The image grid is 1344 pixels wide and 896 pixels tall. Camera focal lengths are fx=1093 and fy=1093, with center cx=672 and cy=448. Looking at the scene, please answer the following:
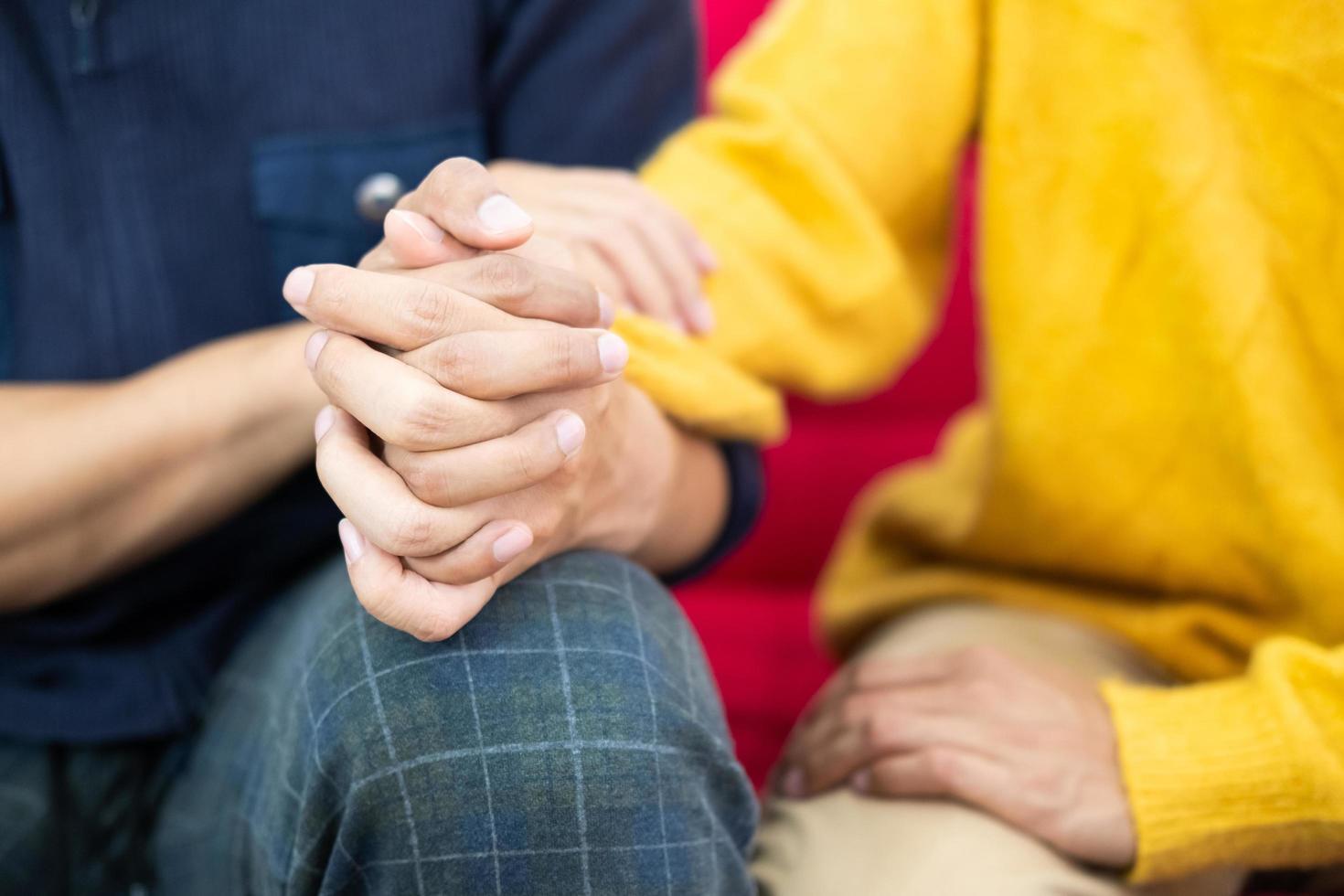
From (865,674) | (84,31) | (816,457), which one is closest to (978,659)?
(865,674)

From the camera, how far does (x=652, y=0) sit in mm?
823

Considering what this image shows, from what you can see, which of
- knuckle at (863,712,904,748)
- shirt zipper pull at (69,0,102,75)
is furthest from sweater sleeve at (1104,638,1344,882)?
shirt zipper pull at (69,0,102,75)

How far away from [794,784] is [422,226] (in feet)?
1.35

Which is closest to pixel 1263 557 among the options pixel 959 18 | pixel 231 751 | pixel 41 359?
pixel 959 18

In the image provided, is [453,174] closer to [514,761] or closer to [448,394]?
[448,394]

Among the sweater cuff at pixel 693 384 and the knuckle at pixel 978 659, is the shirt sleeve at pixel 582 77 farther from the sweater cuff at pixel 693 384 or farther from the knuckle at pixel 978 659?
the knuckle at pixel 978 659

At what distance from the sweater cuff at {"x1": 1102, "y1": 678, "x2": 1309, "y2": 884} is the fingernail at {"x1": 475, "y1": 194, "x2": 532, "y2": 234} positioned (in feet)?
1.46

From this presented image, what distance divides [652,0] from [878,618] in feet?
1.68

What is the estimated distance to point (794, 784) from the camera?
69 centimetres

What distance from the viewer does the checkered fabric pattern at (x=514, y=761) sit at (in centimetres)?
48

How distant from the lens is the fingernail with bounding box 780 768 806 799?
2.26 ft

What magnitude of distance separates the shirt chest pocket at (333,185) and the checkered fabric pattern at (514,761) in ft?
1.07

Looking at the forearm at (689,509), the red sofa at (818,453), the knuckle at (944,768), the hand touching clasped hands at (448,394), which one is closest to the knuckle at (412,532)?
the hand touching clasped hands at (448,394)

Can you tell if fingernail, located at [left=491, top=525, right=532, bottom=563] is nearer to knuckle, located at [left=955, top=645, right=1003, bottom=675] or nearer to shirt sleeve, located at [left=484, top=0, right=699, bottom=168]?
knuckle, located at [left=955, top=645, right=1003, bottom=675]
